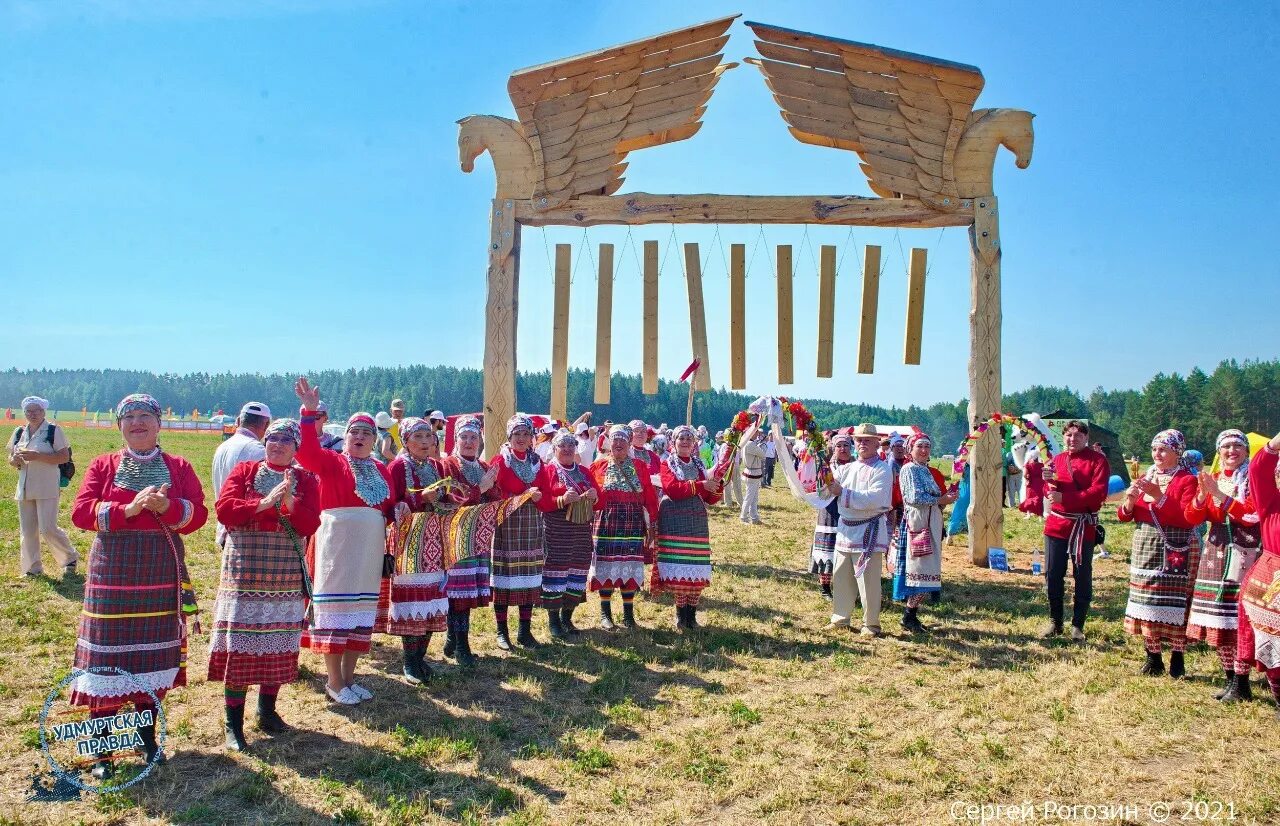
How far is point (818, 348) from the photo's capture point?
10.1 m

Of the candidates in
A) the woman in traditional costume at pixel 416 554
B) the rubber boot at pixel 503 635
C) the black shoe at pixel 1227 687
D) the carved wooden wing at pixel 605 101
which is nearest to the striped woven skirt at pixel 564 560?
the rubber boot at pixel 503 635

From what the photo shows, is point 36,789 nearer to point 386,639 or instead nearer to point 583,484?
point 386,639

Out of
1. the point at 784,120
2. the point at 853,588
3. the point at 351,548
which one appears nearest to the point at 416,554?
the point at 351,548

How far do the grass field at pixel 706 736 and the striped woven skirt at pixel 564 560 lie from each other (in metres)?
0.52

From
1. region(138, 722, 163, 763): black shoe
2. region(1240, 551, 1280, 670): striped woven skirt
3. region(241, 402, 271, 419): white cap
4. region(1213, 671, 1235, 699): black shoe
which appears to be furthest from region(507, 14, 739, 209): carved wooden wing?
region(1213, 671, 1235, 699): black shoe

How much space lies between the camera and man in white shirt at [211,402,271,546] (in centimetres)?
555

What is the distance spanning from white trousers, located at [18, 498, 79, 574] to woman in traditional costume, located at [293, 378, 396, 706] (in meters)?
5.44

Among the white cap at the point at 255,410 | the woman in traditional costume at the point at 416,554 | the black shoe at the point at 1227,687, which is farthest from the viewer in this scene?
the black shoe at the point at 1227,687

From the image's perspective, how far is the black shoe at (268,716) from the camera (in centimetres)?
489

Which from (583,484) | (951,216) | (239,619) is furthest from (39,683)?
(951,216)

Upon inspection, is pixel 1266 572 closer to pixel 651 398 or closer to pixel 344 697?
pixel 344 697

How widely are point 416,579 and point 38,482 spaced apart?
19.0 ft

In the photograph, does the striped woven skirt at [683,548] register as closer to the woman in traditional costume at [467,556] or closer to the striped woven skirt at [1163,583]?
the woman in traditional costume at [467,556]

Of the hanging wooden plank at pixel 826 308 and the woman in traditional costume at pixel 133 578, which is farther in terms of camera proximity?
the hanging wooden plank at pixel 826 308
